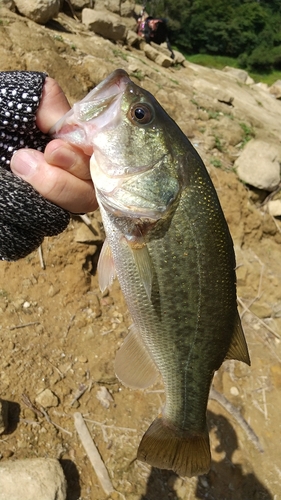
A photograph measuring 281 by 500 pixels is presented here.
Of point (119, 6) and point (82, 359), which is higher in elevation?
point (82, 359)

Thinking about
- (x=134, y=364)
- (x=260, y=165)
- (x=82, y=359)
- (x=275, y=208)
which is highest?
(x=134, y=364)

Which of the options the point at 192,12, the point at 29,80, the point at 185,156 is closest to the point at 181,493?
the point at 185,156

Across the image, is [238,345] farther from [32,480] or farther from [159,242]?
[32,480]

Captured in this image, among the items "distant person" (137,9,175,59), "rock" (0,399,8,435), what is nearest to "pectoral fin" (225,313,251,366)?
"rock" (0,399,8,435)

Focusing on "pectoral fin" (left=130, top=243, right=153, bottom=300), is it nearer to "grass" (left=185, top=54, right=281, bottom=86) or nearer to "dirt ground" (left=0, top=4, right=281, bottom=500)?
"dirt ground" (left=0, top=4, right=281, bottom=500)

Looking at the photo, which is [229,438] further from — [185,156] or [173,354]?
[185,156]

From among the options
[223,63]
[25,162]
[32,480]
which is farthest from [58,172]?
[223,63]
